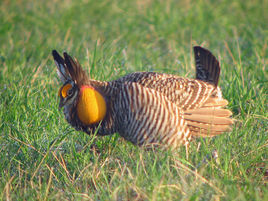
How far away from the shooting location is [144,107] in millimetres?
3467

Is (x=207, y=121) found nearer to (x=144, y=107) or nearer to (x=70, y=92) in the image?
(x=144, y=107)

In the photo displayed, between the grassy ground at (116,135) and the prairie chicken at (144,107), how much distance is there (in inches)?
5.9

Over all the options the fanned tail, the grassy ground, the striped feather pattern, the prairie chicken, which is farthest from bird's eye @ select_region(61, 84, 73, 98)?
the fanned tail

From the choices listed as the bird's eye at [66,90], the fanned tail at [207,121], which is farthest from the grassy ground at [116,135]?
the bird's eye at [66,90]

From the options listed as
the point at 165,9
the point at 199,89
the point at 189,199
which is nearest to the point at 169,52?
the point at 165,9

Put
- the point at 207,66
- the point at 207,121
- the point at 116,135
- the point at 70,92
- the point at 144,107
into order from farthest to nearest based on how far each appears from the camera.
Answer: the point at 207,66 < the point at 116,135 < the point at 70,92 < the point at 207,121 < the point at 144,107

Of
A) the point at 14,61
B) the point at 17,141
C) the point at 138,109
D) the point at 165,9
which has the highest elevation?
the point at 165,9

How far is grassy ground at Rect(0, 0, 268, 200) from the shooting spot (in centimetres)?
301

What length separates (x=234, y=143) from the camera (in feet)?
11.3

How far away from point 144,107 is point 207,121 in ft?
2.02

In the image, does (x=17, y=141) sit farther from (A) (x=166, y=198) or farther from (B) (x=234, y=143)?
(B) (x=234, y=143)

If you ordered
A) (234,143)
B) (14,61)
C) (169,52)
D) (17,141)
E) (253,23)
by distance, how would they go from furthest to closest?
(253,23)
(169,52)
(14,61)
(17,141)
(234,143)

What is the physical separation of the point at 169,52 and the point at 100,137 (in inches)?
93.0

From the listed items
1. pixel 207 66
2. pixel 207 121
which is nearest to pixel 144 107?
pixel 207 121
